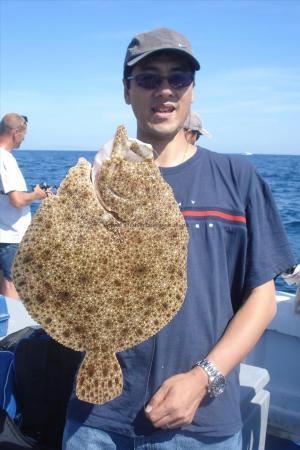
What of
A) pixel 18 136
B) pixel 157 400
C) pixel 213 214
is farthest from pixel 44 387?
pixel 18 136

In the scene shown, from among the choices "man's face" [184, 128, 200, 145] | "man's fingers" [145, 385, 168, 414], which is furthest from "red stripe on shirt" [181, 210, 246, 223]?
"man's face" [184, 128, 200, 145]

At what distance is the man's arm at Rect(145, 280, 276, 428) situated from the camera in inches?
74.5

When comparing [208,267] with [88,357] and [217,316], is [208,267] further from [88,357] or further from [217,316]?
[88,357]

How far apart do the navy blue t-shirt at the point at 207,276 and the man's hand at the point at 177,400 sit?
0.32ft

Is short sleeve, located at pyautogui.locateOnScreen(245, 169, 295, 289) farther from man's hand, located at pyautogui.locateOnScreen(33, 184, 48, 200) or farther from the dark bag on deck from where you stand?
man's hand, located at pyautogui.locateOnScreen(33, 184, 48, 200)

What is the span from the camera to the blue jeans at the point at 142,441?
79.8 inches

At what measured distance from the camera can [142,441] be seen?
2.05 metres

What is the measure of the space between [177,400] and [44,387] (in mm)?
1292

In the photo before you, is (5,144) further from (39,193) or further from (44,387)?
(44,387)

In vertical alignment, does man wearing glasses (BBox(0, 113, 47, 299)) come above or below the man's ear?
below

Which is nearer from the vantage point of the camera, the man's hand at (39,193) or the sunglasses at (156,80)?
the sunglasses at (156,80)

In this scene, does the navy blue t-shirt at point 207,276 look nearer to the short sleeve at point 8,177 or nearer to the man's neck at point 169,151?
the man's neck at point 169,151

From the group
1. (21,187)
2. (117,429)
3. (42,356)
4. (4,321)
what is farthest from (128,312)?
(21,187)

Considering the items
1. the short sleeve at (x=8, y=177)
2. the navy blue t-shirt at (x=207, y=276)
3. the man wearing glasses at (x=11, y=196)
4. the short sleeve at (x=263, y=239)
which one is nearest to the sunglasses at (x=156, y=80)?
the navy blue t-shirt at (x=207, y=276)
